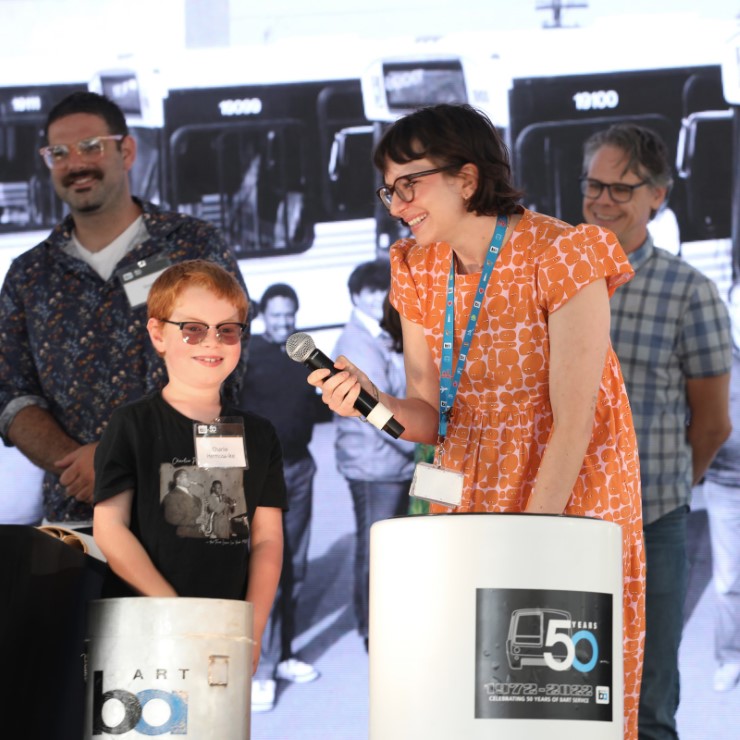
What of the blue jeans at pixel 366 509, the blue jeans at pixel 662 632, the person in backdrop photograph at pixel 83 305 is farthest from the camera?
the blue jeans at pixel 366 509

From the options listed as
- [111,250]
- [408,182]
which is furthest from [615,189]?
[111,250]

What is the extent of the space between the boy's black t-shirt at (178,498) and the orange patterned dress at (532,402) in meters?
0.40

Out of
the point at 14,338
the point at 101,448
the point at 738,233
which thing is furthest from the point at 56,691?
the point at 738,233

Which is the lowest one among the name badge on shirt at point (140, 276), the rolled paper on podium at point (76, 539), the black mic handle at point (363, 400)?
the rolled paper on podium at point (76, 539)

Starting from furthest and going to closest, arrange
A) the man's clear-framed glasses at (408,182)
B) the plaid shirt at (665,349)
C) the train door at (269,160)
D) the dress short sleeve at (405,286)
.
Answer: the train door at (269,160) → the plaid shirt at (665,349) → the dress short sleeve at (405,286) → the man's clear-framed glasses at (408,182)

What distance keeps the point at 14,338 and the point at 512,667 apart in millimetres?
2089

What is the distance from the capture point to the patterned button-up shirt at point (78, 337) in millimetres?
3107

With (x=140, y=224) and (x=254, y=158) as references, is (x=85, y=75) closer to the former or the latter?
(x=254, y=158)

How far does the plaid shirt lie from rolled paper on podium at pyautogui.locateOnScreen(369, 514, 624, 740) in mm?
1579

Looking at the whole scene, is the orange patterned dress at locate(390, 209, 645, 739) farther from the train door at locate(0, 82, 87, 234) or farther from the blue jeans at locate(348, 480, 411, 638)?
the train door at locate(0, 82, 87, 234)

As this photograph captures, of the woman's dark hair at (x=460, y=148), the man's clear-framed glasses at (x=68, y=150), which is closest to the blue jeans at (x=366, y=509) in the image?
the man's clear-framed glasses at (x=68, y=150)

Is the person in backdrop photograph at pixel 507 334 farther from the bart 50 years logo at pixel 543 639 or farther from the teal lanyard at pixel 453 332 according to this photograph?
the bart 50 years logo at pixel 543 639

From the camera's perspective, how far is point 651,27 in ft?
13.0

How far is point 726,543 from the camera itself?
150 inches
